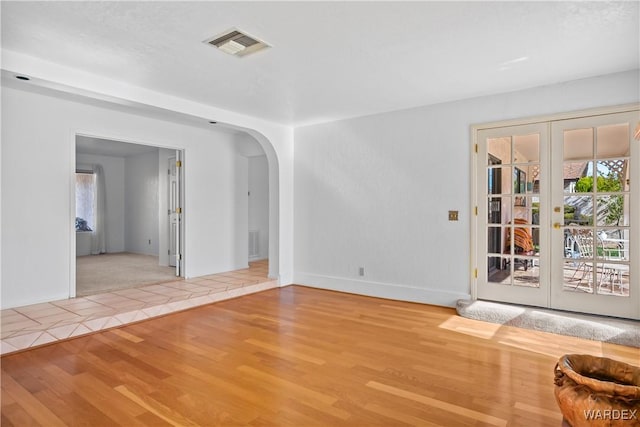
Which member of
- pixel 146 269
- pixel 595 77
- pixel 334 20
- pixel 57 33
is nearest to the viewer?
pixel 334 20

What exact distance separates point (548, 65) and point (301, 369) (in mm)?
3419

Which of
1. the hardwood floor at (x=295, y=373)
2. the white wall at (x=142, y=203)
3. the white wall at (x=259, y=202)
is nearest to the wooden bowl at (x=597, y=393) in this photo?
the hardwood floor at (x=295, y=373)

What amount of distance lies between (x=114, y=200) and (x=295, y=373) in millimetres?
8580

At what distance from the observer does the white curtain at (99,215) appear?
918 centimetres

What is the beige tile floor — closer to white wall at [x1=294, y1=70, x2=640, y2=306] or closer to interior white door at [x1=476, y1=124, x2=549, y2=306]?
white wall at [x1=294, y1=70, x2=640, y2=306]

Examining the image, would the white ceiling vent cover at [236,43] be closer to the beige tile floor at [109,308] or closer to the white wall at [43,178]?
the white wall at [43,178]

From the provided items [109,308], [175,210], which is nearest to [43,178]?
[109,308]

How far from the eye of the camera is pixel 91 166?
30.2 feet

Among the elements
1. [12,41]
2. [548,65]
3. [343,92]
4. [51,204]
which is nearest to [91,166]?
[51,204]

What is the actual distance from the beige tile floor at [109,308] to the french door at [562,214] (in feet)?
10.6

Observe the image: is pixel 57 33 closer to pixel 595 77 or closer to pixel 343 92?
pixel 343 92

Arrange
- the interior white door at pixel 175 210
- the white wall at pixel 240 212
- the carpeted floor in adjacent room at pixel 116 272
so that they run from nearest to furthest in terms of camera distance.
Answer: the carpeted floor in adjacent room at pixel 116 272 → the interior white door at pixel 175 210 → the white wall at pixel 240 212

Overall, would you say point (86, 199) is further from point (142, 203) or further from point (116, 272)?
point (116, 272)

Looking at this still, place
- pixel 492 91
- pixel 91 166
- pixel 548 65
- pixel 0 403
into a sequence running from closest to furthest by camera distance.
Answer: pixel 0 403 < pixel 548 65 < pixel 492 91 < pixel 91 166
